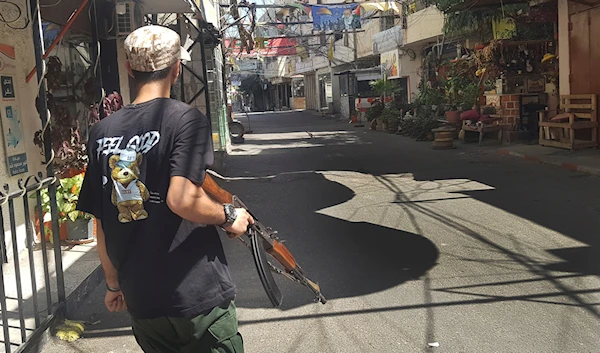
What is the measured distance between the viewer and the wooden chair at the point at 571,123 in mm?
12117

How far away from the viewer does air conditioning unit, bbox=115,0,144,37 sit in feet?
26.7

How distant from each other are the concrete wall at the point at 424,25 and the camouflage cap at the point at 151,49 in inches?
Result: 755

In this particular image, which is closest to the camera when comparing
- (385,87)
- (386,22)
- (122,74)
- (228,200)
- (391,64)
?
(228,200)

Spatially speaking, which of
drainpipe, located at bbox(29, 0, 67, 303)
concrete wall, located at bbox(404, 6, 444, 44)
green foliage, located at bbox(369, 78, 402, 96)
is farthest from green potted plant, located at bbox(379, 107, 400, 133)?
drainpipe, located at bbox(29, 0, 67, 303)

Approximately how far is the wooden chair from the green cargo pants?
1146 cm

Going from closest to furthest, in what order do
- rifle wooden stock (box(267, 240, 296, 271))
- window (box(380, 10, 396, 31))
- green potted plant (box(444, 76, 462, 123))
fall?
rifle wooden stock (box(267, 240, 296, 271)), green potted plant (box(444, 76, 462, 123)), window (box(380, 10, 396, 31))

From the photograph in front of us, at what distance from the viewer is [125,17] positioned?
8305 millimetres

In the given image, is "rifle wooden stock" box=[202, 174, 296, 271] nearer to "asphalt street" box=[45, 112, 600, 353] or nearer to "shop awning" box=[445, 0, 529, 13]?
"asphalt street" box=[45, 112, 600, 353]

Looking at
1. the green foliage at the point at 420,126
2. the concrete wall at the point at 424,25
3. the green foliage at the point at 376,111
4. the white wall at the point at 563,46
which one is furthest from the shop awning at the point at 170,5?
the green foliage at the point at 376,111

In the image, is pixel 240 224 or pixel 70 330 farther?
pixel 70 330

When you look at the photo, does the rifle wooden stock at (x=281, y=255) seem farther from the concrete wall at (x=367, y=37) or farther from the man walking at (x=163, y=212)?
the concrete wall at (x=367, y=37)

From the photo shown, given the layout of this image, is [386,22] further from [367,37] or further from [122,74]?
[122,74]

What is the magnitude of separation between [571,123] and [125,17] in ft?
29.0

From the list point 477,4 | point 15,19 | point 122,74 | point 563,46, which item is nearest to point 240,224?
point 15,19
